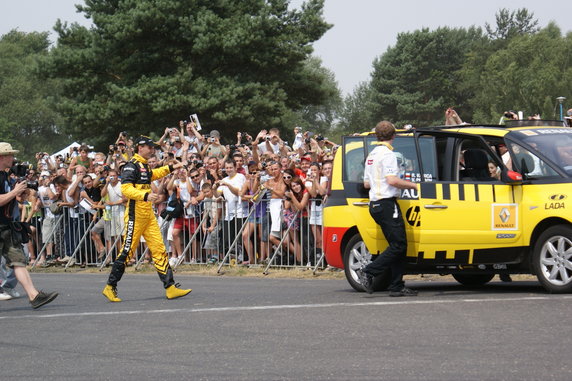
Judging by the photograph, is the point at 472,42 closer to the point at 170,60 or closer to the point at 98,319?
the point at 170,60

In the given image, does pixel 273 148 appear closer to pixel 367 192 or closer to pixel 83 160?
pixel 83 160

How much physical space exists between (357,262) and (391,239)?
3.93 feet

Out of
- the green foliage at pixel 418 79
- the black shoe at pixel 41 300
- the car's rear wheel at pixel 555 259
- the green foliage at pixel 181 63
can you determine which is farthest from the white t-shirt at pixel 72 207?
the green foliage at pixel 418 79

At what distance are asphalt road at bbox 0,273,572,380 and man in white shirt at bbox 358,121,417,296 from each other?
0.33m

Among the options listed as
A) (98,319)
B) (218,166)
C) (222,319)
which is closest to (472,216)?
(222,319)

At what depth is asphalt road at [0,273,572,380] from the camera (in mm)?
7418

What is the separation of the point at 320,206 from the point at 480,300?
6.61 meters

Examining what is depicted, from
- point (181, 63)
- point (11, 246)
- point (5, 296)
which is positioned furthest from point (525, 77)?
point (11, 246)

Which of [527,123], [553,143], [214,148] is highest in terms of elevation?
[214,148]

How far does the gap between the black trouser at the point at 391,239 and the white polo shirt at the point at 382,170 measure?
81mm

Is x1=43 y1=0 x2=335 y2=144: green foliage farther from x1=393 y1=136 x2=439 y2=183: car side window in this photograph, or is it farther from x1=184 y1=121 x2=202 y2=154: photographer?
x1=393 y1=136 x2=439 y2=183: car side window

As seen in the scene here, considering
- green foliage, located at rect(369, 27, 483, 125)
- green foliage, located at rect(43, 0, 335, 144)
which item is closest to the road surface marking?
green foliage, located at rect(43, 0, 335, 144)

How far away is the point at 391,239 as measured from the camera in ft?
38.4

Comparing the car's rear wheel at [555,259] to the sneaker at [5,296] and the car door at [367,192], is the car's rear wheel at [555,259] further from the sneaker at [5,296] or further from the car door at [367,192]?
the sneaker at [5,296]
